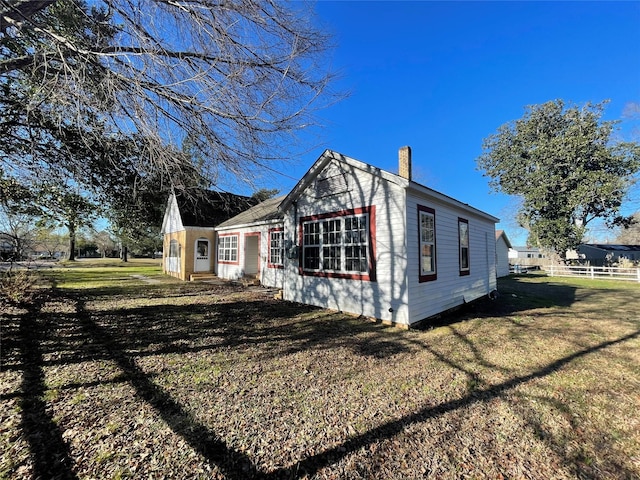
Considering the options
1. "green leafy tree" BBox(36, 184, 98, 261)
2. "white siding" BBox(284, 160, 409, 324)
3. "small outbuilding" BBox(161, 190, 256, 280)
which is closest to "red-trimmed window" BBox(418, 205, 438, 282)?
"white siding" BBox(284, 160, 409, 324)

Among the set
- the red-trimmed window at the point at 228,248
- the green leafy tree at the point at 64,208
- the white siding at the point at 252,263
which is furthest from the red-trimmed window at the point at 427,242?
the red-trimmed window at the point at 228,248

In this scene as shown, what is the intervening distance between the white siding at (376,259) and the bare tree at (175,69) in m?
3.30

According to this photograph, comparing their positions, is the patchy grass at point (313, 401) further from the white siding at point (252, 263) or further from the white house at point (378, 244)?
the white siding at point (252, 263)

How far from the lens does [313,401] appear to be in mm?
3426

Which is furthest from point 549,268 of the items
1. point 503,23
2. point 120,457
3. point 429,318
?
point 120,457

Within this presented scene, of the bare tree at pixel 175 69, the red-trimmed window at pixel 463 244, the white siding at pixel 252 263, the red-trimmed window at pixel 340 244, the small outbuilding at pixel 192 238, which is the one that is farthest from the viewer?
the small outbuilding at pixel 192 238

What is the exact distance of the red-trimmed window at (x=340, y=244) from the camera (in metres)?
7.50

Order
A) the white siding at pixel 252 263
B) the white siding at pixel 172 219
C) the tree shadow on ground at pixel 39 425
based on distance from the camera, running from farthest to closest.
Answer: the white siding at pixel 172 219
the white siding at pixel 252 263
the tree shadow on ground at pixel 39 425

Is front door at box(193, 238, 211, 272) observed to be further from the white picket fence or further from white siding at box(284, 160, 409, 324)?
the white picket fence

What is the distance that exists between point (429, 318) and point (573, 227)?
933 inches

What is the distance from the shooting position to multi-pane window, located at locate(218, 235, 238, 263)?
15.5 m

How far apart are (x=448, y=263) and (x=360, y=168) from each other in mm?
3976

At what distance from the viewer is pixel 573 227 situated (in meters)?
22.9

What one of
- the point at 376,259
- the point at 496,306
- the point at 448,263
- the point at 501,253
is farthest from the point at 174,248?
the point at 501,253
